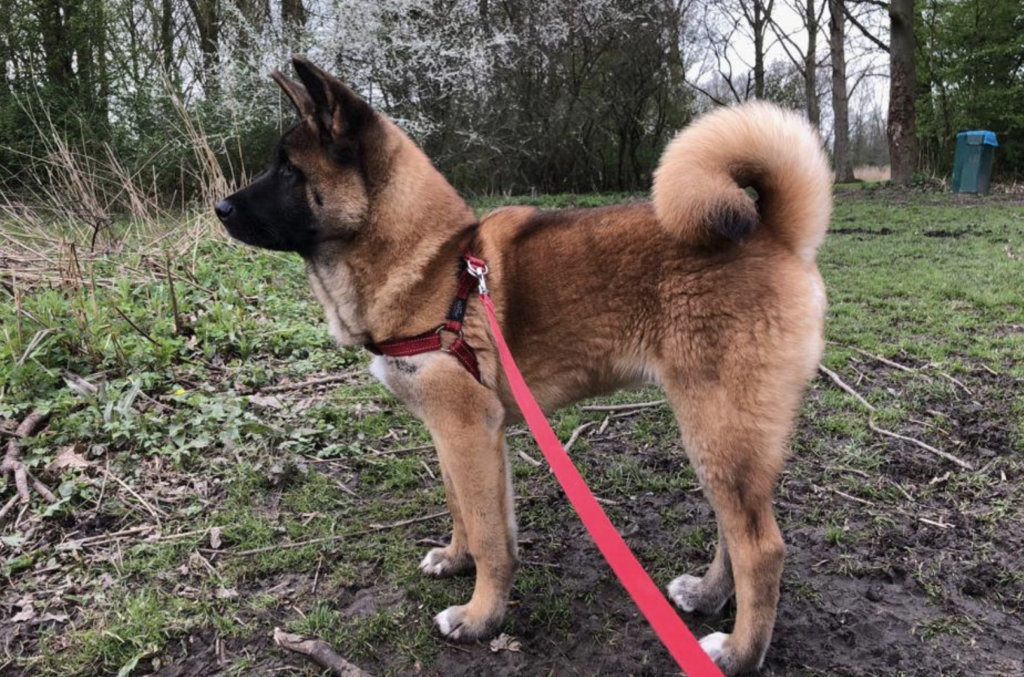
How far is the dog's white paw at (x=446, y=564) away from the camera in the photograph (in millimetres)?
2914

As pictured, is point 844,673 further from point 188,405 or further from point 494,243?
point 188,405

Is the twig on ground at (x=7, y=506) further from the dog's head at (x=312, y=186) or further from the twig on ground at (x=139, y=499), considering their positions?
the dog's head at (x=312, y=186)

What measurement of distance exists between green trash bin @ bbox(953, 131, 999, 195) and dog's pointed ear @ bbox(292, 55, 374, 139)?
17402 millimetres

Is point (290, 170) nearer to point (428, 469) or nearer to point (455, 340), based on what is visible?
point (455, 340)

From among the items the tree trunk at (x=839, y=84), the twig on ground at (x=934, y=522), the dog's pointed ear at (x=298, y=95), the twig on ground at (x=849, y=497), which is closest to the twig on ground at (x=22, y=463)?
the dog's pointed ear at (x=298, y=95)

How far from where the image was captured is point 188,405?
4.20 m

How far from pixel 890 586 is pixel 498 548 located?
1.65 meters

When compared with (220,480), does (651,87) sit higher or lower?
higher

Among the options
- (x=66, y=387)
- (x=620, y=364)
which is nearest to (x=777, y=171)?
(x=620, y=364)

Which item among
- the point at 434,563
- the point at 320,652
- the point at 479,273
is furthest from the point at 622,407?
the point at 320,652

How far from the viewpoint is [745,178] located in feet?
7.82

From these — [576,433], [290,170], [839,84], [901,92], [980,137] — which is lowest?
[576,433]

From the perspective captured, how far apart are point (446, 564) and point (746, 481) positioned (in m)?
1.37

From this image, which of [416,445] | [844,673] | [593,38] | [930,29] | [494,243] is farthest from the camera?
[930,29]
